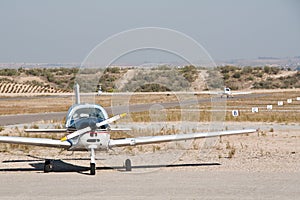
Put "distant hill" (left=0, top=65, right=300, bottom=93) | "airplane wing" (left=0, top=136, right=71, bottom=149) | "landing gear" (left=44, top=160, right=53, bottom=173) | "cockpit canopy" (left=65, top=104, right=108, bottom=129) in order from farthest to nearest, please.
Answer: "distant hill" (left=0, top=65, right=300, bottom=93)
"landing gear" (left=44, top=160, right=53, bottom=173)
"airplane wing" (left=0, top=136, right=71, bottom=149)
"cockpit canopy" (left=65, top=104, right=108, bottom=129)

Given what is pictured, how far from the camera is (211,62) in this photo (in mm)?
17750

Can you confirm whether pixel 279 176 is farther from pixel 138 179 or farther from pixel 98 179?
pixel 98 179

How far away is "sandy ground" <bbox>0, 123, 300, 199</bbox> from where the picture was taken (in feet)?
44.3

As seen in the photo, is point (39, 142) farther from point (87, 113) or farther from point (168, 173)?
point (168, 173)

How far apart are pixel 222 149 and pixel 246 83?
110 metres

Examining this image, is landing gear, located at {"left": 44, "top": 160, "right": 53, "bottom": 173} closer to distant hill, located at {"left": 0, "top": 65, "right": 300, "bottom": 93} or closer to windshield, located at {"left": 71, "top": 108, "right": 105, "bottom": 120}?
windshield, located at {"left": 71, "top": 108, "right": 105, "bottom": 120}

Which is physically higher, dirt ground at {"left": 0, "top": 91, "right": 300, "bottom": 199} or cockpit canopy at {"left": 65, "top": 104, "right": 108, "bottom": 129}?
cockpit canopy at {"left": 65, "top": 104, "right": 108, "bottom": 129}

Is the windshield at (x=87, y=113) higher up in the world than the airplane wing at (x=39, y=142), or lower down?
higher up

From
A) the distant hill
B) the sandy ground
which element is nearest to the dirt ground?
the sandy ground

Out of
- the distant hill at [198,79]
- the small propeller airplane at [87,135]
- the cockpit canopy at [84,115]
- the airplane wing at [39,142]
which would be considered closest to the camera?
the small propeller airplane at [87,135]

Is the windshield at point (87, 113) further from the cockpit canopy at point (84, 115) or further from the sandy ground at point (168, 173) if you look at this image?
the sandy ground at point (168, 173)

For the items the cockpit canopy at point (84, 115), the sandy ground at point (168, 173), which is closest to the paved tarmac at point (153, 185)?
the sandy ground at point (168, 173)

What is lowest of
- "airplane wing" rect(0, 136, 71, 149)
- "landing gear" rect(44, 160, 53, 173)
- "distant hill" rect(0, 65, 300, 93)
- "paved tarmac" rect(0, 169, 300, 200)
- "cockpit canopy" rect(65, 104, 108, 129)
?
"paved tarmac" rect(0, 169, 300, 200)

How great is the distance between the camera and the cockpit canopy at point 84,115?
56.3 ft
